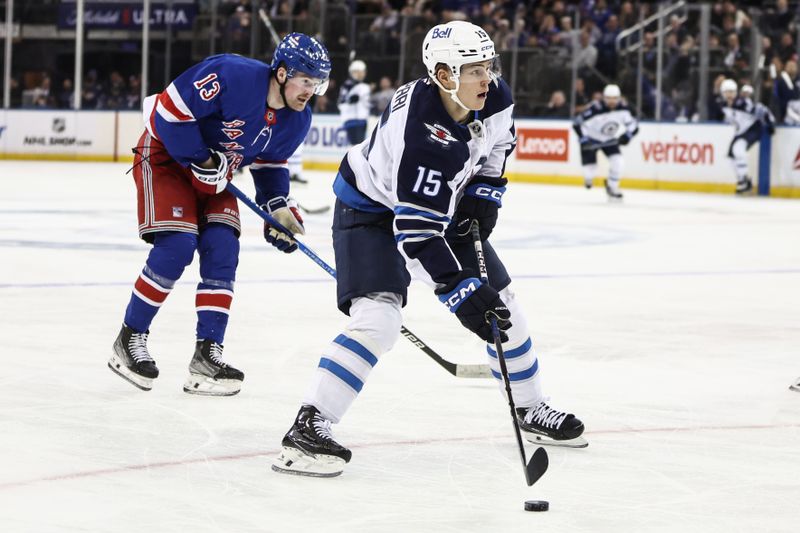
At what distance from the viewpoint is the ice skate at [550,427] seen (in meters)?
3.58

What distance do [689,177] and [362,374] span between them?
13.0 m

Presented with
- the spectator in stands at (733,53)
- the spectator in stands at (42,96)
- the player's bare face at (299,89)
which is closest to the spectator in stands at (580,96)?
the spectator in stands at (733,53)

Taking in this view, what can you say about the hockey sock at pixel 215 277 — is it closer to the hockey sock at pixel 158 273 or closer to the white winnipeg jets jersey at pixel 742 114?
the hockey sock at pixel 158 273

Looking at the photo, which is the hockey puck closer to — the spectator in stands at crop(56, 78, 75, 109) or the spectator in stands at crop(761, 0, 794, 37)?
the spectator in stands at crop(761, 0, 794, 37)

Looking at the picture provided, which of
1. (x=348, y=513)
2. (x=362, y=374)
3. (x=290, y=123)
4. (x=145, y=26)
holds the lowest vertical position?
(x=348, y=513)

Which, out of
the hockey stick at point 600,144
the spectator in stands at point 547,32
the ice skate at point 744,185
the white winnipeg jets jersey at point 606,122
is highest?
the spectator in stands at point 547,32

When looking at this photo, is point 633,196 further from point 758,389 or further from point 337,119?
point 758,389

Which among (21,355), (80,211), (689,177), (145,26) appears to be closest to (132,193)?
(80,211)

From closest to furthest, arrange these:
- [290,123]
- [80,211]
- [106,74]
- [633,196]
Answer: [290,123] < [80,211] < [633,196] < [106,74]

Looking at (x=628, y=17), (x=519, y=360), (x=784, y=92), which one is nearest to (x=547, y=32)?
(x=628, y=17)

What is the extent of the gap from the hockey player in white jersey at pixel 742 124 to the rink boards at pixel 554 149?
221mm

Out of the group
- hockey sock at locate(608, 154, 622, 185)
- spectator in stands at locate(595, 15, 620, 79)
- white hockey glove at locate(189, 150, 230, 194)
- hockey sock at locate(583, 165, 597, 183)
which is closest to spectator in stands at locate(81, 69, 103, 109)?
spectator in stands at locate(595, 15, 620, 79)

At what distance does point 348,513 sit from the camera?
288 centimetres

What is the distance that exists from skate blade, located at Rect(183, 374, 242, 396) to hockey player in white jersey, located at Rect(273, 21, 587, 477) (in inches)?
36.3
